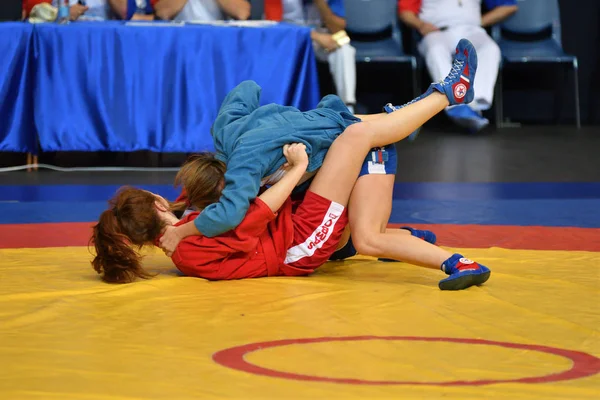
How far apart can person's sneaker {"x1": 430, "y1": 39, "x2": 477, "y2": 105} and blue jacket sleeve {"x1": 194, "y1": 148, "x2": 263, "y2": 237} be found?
0.64 m

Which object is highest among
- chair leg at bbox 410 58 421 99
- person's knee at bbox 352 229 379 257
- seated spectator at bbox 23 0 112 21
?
seated spectator at bbox 23 0 112 21

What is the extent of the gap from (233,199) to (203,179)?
23 cm

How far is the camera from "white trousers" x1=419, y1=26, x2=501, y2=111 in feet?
25.0

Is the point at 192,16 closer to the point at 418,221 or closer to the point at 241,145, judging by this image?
the point at 418,221

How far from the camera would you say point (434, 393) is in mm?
1771

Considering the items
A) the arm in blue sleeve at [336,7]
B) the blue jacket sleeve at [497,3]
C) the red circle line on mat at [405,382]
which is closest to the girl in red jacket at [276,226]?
the red circle line on mat at [405,382]

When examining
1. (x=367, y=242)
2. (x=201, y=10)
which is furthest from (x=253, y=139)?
(x=201, y=10)

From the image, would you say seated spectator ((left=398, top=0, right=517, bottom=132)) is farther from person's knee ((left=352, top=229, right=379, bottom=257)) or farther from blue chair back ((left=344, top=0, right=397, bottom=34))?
person's knee ((left=352, top=229, right=379, bottom=257))

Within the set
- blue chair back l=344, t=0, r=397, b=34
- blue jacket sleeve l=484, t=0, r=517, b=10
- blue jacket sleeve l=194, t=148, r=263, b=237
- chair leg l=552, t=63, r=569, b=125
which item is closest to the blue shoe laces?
blue jacket sleeve l=194, t=148, r=263, b=237

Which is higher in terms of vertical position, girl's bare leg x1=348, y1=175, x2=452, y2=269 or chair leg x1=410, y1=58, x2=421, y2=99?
girl's bare leg x1=348, y1=175, x2=452, y2=269

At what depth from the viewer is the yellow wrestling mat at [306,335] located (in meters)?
1.82

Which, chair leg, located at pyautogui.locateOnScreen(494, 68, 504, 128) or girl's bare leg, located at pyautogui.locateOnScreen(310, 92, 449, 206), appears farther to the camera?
chair leg, located at pyautogui.locateOnScreen(494, 68, 504, 128)

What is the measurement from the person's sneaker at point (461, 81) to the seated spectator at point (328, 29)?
12.1 ft

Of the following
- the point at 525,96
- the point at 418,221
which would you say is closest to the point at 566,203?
the point at 418,221
